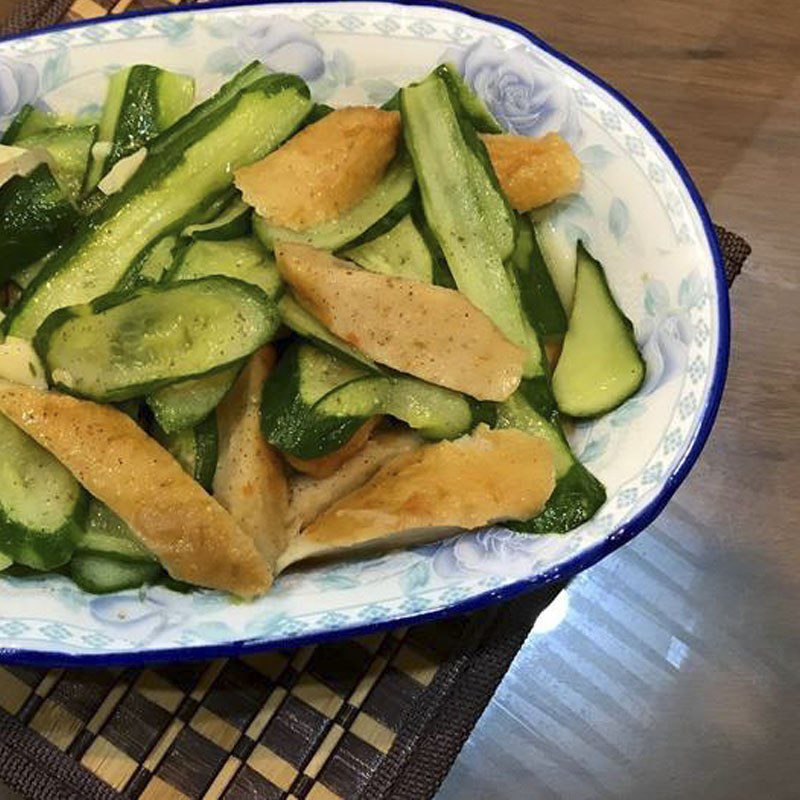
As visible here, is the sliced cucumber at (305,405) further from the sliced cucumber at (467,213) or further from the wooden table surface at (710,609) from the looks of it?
the wooden table surface at (710,609)

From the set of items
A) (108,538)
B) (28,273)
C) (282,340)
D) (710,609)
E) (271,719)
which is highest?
(28,273)

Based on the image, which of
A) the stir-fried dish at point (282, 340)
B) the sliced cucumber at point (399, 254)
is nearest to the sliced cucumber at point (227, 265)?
the stir-fried dish at point (282, 340)

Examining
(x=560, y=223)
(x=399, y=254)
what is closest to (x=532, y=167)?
(x=560, y=223)

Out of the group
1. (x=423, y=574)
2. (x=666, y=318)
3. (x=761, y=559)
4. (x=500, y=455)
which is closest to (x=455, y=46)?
(x=666, y=318)

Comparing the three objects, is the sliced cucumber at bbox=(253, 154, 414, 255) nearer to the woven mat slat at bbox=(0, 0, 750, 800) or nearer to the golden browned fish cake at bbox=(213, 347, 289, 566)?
the golden browned fish cake at bbox=(213, 347, 289, 566)

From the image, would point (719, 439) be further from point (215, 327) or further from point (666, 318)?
point (215, 327)

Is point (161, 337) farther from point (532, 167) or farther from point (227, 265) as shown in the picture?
point (532, 167)

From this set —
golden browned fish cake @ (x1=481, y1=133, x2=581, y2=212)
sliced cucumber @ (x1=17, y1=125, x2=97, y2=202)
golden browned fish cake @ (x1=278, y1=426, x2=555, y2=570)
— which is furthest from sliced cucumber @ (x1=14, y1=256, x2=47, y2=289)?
golden browned fish cake @ (x1=481, y1=133, x2=581, y2=212)
